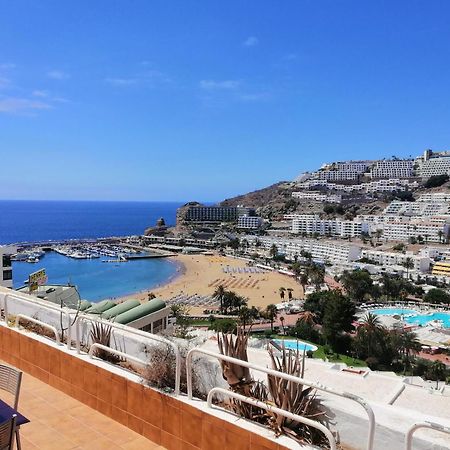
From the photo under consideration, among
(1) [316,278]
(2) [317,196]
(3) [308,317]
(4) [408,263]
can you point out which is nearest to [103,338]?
(3) [308,317]

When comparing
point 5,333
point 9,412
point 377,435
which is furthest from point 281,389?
point 5,333

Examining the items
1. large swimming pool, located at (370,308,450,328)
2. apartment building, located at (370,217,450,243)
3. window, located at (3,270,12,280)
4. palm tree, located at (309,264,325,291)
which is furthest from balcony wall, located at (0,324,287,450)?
apartment building, located at (370,217,450,243)

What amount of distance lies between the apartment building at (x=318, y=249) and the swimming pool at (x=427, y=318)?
26.5 m

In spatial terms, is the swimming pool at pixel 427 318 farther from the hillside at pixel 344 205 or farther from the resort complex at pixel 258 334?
the hillside at pixel 344 205

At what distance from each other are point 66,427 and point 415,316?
121ft

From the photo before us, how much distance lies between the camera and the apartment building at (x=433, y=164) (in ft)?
381

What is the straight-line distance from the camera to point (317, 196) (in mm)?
112562

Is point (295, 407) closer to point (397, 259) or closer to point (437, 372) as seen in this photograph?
point (437, 372)

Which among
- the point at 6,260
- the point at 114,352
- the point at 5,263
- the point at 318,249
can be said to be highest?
the point at 114,352

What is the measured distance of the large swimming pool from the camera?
3366cm

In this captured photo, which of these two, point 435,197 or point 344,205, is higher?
point 435,197

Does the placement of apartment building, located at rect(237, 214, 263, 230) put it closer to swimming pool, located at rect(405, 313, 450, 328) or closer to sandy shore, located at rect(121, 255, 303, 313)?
sandy shore, located at rect(121, 255, 303, 313)

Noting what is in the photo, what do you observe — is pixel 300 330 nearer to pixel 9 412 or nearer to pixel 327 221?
pixel 9 412

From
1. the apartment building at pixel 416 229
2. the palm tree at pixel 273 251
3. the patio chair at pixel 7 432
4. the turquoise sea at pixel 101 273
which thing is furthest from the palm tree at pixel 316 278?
the patio chair at pixel 7 432
